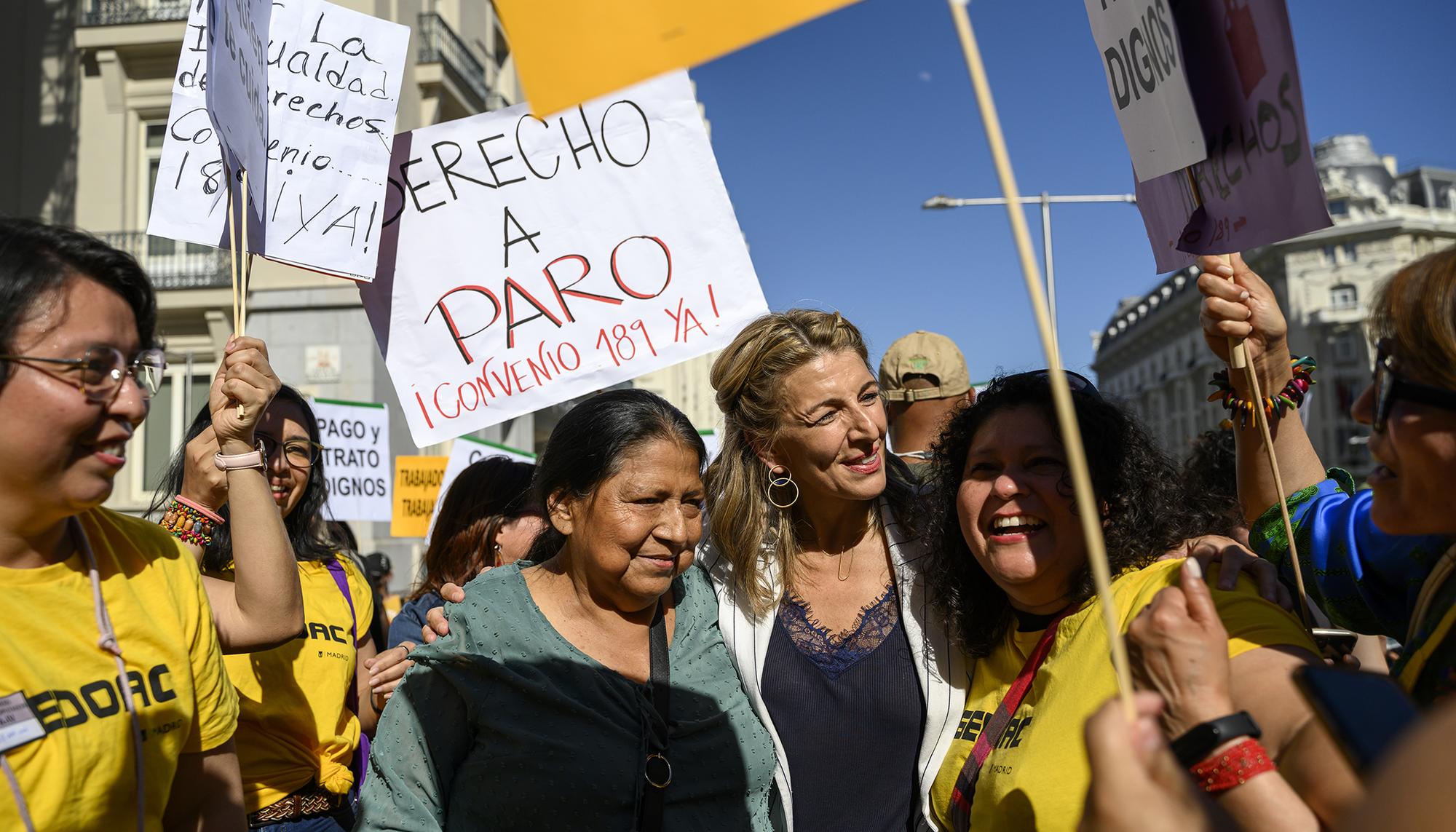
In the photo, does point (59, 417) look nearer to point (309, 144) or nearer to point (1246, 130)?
point (309, 144)

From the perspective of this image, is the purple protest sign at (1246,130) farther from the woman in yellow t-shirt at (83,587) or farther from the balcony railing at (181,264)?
the balcony railing at (181,264)

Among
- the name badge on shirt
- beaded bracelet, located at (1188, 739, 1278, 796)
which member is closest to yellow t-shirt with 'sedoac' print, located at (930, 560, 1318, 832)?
beaded bracelet, located at (1188, 739, 1278, 796)

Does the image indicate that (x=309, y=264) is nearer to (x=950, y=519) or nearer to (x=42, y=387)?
(x=42, y=387)

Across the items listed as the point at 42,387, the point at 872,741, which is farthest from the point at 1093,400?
the point at 42,387

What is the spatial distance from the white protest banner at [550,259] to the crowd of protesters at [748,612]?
468 millimetres

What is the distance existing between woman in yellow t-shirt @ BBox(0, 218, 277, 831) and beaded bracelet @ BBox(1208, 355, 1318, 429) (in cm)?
205

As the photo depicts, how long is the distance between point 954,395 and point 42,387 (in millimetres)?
3921

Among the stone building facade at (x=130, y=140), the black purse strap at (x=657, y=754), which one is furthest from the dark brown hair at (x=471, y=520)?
the stone building facade at (x=130, y=140)

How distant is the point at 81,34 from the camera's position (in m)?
17.1

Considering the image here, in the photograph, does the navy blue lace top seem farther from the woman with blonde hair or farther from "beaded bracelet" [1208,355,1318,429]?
"beaded bracelet" [1208,355,1318,429]

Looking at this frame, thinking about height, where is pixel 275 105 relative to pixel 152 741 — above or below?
above

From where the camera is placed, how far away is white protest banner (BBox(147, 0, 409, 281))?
11.2 ft

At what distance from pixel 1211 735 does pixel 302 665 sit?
2548 millimetres

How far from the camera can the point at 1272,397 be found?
232 cm
